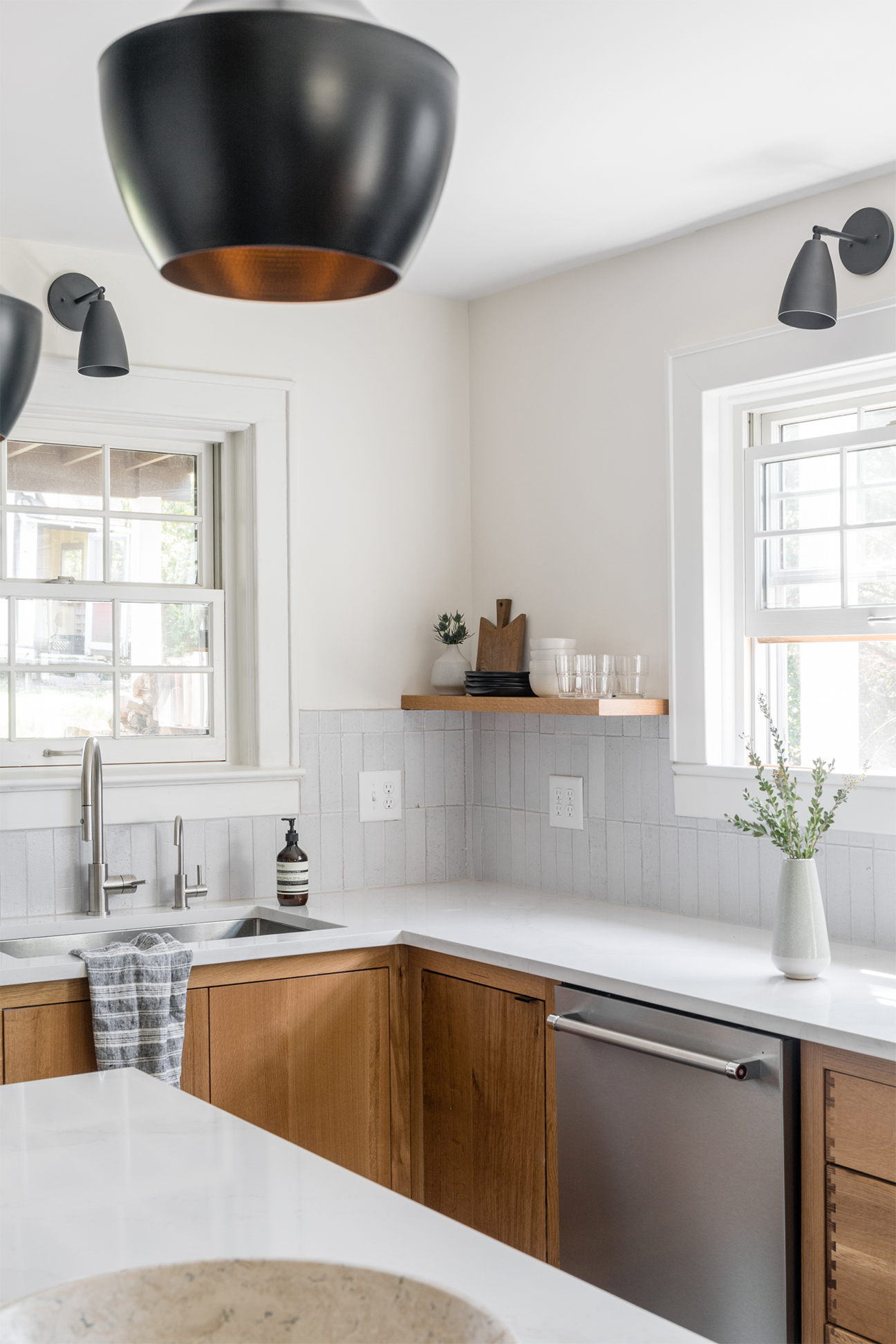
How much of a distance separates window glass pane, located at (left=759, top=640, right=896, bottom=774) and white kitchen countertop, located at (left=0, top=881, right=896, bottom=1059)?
0.43 meters

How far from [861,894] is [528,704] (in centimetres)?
94

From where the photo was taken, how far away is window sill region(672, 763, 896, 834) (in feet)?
8.64

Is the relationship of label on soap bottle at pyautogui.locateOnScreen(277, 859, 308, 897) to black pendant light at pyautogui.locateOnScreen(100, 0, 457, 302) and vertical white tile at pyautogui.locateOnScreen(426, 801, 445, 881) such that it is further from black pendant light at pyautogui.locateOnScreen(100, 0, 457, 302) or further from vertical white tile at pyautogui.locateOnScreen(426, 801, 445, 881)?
black pendant light at pyautogui.locateOnScreen(100, 0, 457, 302)

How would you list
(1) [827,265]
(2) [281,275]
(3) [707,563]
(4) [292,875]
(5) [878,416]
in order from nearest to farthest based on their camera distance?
(2) [281,275] → (1) [827,265] → (5) [878,416] → (3) [707,563] → (4) [292,875]

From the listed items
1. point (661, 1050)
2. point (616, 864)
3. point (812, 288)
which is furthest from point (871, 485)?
point (661, 1050)

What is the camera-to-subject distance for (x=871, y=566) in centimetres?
281

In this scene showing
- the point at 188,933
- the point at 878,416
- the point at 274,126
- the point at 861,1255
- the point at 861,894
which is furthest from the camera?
the point at 188,933

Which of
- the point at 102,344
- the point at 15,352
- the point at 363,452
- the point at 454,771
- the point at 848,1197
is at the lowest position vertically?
the point at 848,1197

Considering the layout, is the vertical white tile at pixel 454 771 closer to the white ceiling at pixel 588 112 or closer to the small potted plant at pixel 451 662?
the small potted plant at pixel 451 662

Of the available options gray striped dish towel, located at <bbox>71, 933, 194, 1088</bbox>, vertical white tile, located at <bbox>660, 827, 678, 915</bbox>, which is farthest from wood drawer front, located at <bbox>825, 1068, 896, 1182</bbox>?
gray striped dish towel, located at <bbox>71, 933, 194, 1088</bbox>

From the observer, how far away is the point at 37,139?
2.59 meters

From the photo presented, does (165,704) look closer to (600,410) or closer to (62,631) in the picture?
(62,631)

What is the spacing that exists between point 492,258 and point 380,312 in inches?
16.9

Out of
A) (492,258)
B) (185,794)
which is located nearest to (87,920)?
(185,794)
